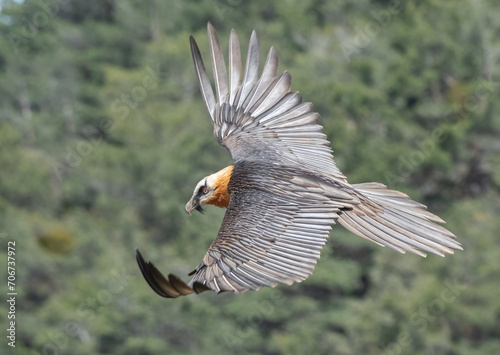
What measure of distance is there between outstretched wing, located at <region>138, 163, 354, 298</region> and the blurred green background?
27758 millimetres

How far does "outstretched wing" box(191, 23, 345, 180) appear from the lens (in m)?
11.3

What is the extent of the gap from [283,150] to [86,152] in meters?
49.0

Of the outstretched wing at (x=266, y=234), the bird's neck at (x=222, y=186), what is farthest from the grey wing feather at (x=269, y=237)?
the bird's neck at (x=222, y=186)

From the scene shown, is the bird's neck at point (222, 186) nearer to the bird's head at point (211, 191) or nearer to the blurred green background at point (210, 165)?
the bird's head at point (211, 191)

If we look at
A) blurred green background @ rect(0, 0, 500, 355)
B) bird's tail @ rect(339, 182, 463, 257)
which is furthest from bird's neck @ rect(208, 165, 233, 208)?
blurred green background @ rect(0, 0, 500, 355)

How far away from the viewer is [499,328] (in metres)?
39.0

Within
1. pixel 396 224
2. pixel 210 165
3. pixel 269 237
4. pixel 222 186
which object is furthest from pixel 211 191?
pixel 210 165

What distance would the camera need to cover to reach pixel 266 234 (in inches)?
388

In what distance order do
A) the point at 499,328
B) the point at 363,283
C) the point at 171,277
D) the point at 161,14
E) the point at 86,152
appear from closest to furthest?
the point at 171,277 → the point at 499,328 → the point at 363,283 → the point at 86,152 → the point at 161,14

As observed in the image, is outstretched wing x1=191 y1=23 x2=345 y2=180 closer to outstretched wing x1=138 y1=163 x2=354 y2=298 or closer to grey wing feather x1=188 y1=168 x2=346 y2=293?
outstretched wing x1=138 y1=163 x2=354 y2=298

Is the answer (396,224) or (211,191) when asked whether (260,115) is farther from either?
(396,224)

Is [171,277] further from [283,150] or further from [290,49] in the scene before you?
[290,49]

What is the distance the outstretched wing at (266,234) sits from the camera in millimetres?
9062

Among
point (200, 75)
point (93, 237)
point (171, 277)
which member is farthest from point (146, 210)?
point (171, 277)
